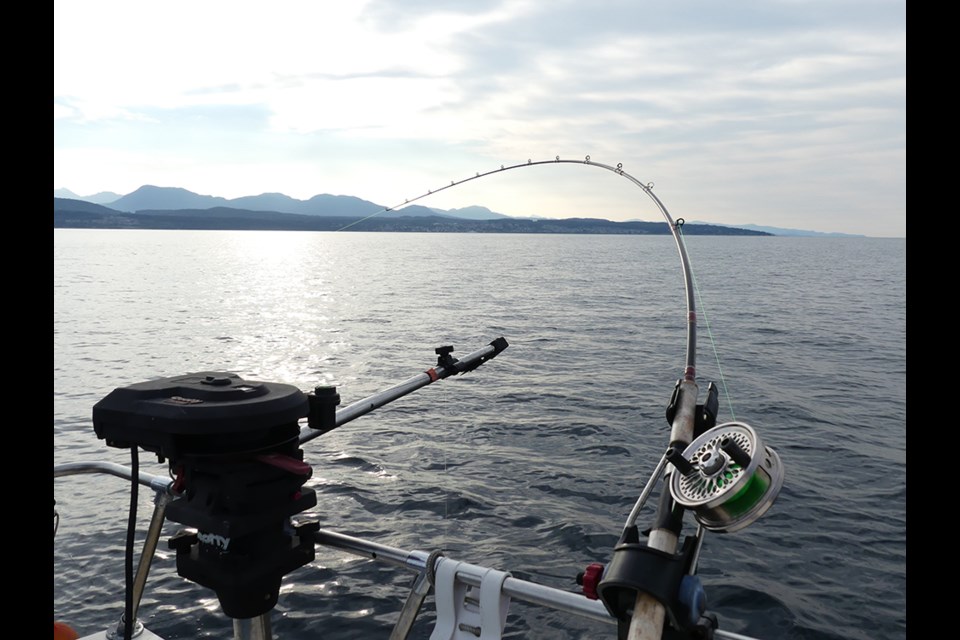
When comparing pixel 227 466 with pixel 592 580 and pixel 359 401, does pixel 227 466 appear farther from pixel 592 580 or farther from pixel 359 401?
pixel 592 580

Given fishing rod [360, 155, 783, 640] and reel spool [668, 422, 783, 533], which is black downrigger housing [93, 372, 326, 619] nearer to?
fishing rod [360, 155, 783, 640]

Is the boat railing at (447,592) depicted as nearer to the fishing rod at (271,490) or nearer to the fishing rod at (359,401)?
the fishing rod at (271,490)

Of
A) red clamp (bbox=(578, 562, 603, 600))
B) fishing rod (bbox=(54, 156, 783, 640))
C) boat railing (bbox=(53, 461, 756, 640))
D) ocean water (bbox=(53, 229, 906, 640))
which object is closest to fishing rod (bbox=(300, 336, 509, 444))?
fishing rod (bbox=(54, 156, 783, 640))

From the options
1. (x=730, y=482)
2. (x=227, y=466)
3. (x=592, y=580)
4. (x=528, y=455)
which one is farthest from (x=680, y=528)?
(x=528, y=455)

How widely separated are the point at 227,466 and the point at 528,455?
10454 mm

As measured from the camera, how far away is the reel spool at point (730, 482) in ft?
7.40

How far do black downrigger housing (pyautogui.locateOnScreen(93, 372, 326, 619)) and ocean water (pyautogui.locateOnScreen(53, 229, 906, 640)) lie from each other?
267 cm

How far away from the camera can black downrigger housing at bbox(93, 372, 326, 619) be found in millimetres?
2383
